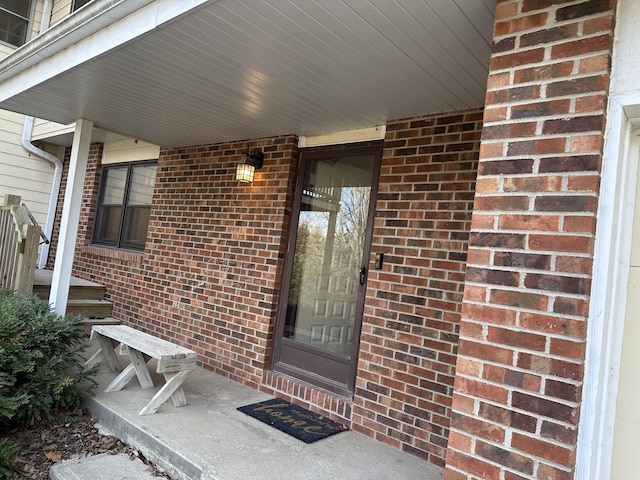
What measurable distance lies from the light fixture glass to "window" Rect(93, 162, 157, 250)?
2.31 m

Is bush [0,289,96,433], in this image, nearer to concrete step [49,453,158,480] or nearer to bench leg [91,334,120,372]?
bench leg [91,334,120,372]

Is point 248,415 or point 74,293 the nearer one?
point 248,415

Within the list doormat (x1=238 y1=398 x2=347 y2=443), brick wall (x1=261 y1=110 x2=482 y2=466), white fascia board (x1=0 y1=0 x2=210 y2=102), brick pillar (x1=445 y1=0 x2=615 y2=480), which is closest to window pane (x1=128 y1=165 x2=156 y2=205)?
white fascia board (x1=0 y1=0 x2=210 y2=102)

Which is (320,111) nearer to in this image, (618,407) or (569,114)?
(569,114)

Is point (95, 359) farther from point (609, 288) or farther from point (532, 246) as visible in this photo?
point (609, 288)

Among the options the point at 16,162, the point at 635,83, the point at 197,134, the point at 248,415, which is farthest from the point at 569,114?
the point at 16,162

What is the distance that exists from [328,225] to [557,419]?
2.78 m

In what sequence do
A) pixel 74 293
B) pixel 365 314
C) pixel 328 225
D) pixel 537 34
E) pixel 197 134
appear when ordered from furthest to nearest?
pixel 74 293 → pixel 197 134 → pixel 328 225 → pixel 365 314 → pixel 537 34

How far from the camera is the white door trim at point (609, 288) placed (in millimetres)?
1498

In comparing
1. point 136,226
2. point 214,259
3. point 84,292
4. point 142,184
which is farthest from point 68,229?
point 142,184

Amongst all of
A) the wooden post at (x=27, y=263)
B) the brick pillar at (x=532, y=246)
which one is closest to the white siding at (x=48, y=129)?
the wooden post at (x=27, y=263)

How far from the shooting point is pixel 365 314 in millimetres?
3488

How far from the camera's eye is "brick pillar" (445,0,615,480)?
151 cm

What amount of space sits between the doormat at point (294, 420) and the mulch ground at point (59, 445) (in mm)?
909
